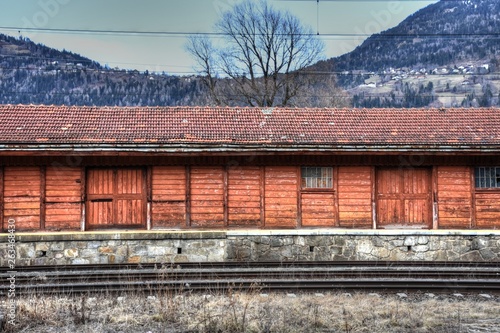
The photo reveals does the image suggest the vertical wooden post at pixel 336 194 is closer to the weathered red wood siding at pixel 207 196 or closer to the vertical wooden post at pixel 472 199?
the weathered red wood siding at pixel 207 196

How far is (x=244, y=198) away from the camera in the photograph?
1560 centimetres

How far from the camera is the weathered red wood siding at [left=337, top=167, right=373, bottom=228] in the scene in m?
15.7

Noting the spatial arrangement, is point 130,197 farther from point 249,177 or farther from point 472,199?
point 472,199

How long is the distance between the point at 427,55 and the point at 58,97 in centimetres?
10273

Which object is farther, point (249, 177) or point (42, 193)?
point (249, 177)

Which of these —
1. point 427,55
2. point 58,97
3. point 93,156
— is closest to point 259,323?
point 93,156

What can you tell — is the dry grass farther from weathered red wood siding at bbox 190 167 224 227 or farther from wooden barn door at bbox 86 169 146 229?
wooden barn door at bbox 86 169 146 229

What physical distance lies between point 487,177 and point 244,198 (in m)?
7.90

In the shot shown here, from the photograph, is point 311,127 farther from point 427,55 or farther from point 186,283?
point 427,55

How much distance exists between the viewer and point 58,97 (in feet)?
343

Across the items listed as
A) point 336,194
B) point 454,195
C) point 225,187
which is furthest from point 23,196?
point 454,195

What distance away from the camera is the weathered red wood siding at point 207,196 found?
1556 cm

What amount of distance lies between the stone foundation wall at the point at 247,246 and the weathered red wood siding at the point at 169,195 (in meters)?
1.34

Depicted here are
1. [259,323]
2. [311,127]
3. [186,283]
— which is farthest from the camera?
[311,127]
